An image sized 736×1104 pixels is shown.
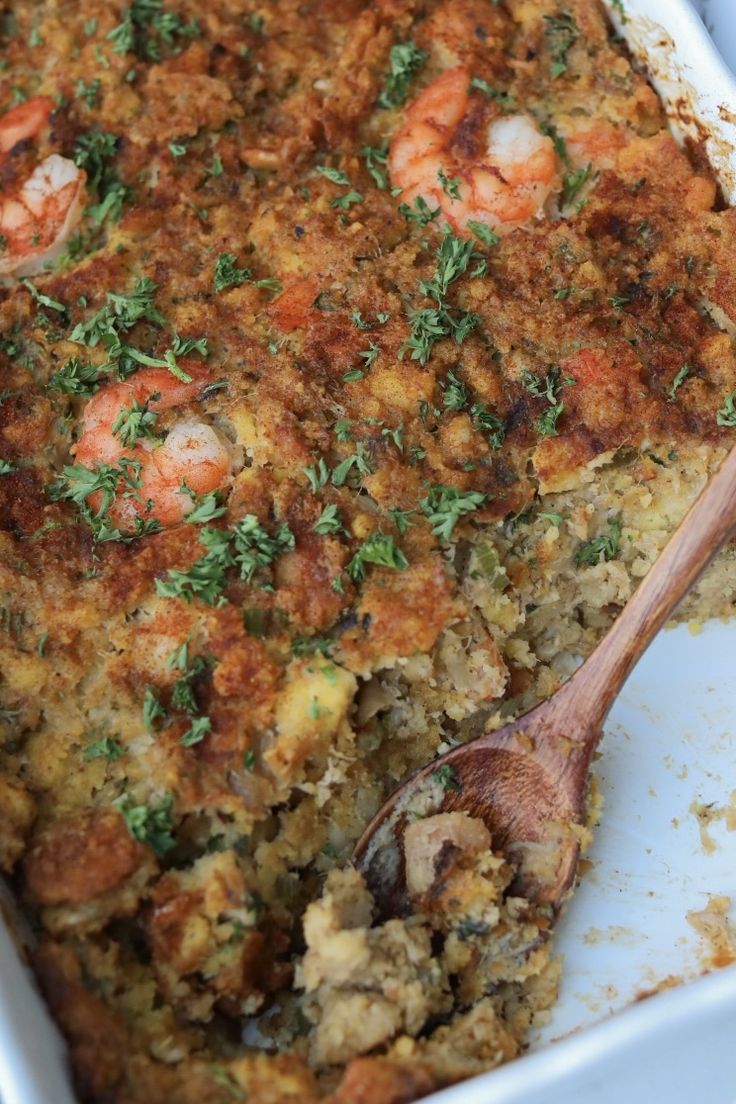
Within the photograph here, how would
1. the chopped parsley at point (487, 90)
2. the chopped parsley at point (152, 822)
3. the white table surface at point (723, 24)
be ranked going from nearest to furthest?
the chopped parsley at point (152, 822), the chopped parsley at point (487, 90), the white table surface at point (723, 24)

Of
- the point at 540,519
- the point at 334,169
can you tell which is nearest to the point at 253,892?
the point at 540,519

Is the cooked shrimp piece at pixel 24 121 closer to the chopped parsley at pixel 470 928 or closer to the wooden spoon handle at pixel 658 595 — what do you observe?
the wooden spoon handle at pixel 658 595

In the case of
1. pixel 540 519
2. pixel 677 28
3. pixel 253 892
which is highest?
pixel 677 28

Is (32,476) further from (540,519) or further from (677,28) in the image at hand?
(677,28)

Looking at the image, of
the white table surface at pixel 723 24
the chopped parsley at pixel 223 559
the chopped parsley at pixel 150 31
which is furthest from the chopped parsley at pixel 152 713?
the white table surface at pixel 723 24

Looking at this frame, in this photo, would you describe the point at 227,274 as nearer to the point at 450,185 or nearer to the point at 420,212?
the point at 420,212

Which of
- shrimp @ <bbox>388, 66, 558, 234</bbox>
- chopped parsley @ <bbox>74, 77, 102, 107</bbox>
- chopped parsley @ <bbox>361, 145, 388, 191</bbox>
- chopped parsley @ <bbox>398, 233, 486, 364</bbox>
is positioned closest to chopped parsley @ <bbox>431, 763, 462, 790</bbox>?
chopped parsley @ <bbox>398, 233, 486, 364</bbox>
